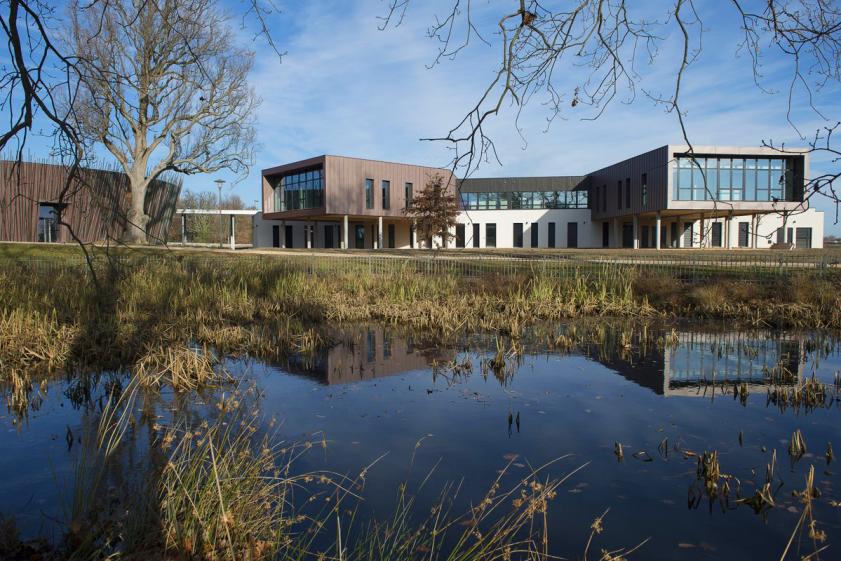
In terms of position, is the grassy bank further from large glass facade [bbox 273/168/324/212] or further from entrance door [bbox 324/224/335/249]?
entrance door [bbox 324/224/335/249]

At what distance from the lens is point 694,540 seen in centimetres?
335

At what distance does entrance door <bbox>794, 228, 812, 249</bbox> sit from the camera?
48.4 metres

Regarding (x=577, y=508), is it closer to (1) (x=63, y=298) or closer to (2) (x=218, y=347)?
(2) (x=218, y=347)

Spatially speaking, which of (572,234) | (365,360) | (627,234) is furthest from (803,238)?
(365,360)

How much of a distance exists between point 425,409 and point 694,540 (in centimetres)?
281

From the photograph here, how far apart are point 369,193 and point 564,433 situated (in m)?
40.5

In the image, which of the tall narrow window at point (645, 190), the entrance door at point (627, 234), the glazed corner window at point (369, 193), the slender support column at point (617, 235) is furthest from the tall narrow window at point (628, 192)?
the glazed corner window at point (369, 193)

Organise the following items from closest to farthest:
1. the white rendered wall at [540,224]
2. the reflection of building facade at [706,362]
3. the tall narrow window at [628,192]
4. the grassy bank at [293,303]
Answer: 1. the reflection of building facade at [706,362]
2. the grassy bank at [293,303]
3. the tall narrow window at [628,192]
4. the white rendered wall at [540,224]

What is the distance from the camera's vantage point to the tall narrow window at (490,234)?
53656 millimetres

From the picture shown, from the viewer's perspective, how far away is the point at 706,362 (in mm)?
8094

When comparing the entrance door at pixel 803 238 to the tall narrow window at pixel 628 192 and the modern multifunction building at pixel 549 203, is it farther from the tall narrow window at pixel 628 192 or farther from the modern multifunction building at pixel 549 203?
the tall narrow window at pixel 628 192

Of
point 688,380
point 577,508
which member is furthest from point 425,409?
point 688,380

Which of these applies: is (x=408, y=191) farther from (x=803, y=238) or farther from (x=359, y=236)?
(x=803, y=238)

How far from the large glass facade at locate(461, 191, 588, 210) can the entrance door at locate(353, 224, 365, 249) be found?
8991mm
